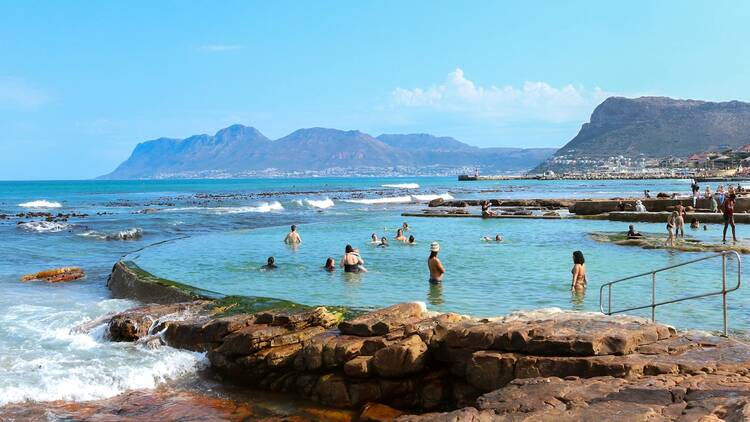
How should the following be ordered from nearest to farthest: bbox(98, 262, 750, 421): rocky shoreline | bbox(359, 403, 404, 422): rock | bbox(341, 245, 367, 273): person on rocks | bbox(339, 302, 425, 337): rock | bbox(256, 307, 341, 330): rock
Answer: bbox(98, 262, 750, 421): rocky shoreline → bbox(359, 403, 404, 422): rock → bbox(339, 302, 425, 337): rock → bbox(256, 307, 341, 330): rock → bbox(341, 245, 367, 273): person on rocks

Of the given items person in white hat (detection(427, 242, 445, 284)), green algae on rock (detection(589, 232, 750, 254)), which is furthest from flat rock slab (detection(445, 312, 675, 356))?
green algae on rock (detection(589, 232, 750, 254))

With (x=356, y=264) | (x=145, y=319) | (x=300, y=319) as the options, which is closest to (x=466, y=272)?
(x=356, y=264)

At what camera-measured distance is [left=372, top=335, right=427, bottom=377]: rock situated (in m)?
8.24

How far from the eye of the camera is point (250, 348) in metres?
9.68

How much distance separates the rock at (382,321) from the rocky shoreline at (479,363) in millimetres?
20

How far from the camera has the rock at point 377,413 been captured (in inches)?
310

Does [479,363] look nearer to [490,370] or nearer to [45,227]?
[490,370]

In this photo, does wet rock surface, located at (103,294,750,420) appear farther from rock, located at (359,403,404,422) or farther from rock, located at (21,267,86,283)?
rock, located at (21,267,86,283)

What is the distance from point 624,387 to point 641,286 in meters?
9.07

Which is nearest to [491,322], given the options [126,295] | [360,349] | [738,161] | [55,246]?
[360,349]

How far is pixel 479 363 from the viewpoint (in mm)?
7707

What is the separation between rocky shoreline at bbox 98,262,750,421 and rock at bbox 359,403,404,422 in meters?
0.02

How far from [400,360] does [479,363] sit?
106cm

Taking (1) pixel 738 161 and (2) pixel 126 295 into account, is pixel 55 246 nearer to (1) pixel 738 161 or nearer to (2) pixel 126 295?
(2) pixel 126 295
